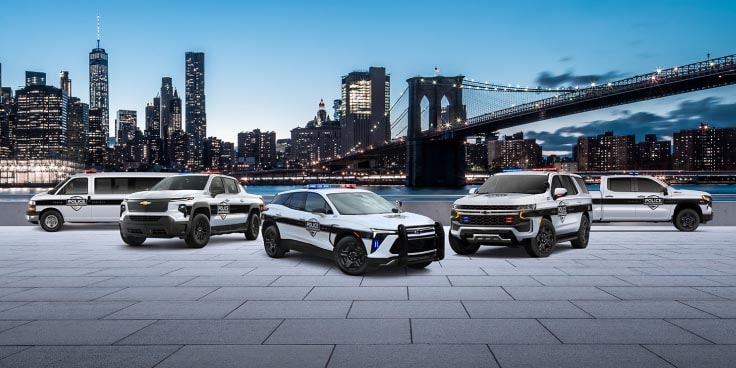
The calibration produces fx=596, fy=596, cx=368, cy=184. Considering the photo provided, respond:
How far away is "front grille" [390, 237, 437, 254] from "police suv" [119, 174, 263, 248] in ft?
20.4

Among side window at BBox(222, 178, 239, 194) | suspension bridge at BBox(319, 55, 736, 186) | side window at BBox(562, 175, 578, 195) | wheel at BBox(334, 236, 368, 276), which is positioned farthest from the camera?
suspension bridge at BBox(319, 55, 736, 186)

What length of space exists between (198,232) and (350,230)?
5.76 meters

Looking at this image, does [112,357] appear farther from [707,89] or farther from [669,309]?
[707,89]

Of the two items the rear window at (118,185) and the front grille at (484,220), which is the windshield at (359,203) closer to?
the front grille at (484,220)

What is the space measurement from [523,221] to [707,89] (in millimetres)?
58528

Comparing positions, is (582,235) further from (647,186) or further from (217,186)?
(217,186)

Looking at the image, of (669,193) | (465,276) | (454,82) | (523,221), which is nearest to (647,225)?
(669,193)

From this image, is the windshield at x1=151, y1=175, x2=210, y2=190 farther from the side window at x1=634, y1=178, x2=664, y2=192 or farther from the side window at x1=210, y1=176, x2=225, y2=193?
the side window at x1=634, y1=178, x2=664, y2=192

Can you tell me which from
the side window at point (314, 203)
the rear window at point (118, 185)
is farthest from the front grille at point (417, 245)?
the rear window at point (118, 185)

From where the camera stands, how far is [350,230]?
10188 mm

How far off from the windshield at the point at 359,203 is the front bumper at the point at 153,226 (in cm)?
434

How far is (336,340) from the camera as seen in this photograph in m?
6.12

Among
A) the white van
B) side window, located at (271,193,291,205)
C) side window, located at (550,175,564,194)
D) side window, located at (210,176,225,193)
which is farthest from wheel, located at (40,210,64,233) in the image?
side window, located at (550,175,564,194)

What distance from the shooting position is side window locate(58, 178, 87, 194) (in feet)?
60.8
